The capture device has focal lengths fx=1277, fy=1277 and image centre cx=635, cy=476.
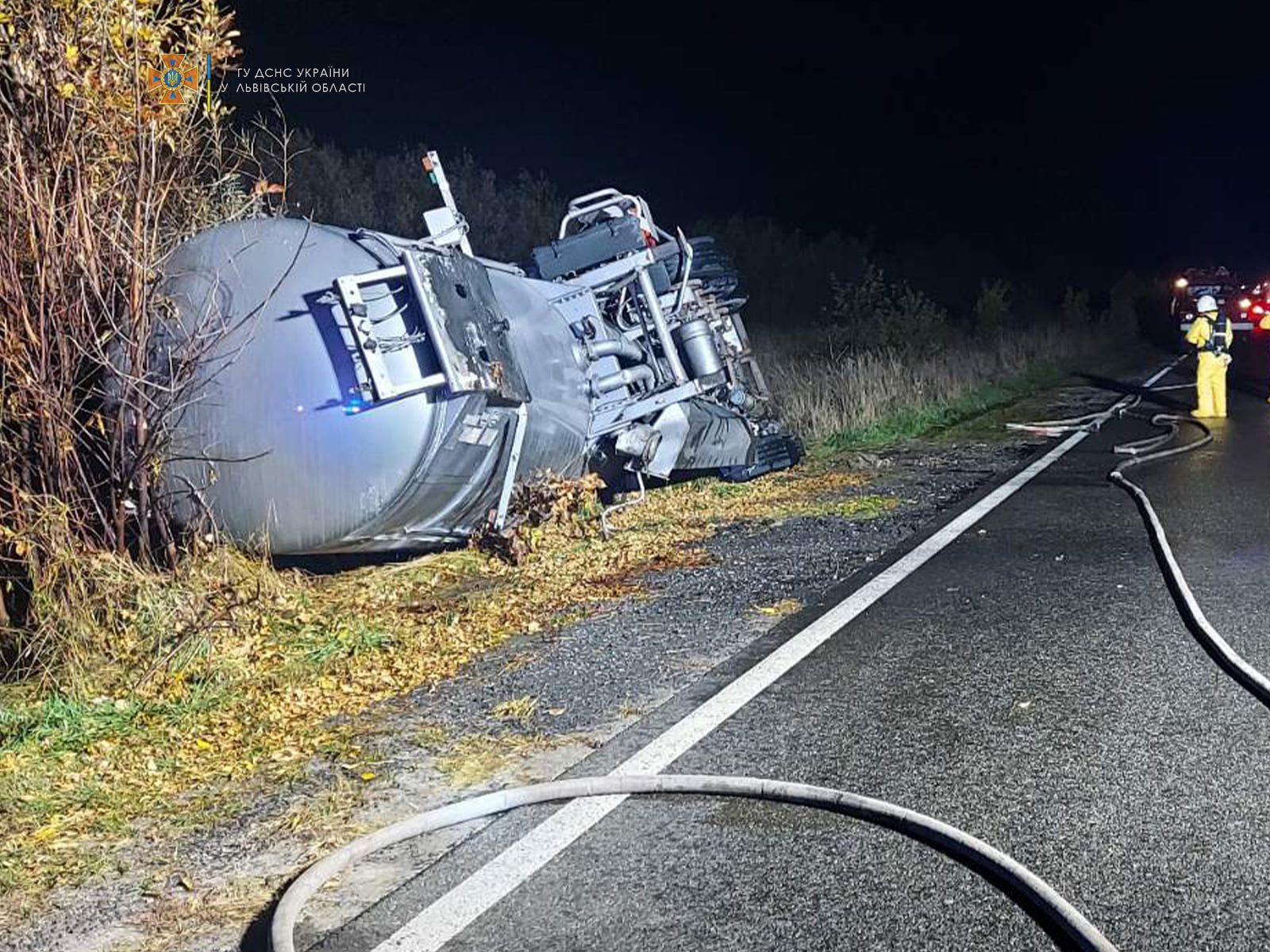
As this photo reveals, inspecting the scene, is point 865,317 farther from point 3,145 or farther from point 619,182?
point 3,145

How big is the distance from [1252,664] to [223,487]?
15.9 ft

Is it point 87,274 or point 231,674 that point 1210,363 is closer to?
point 231,674

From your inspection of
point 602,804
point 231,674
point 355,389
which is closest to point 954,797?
point 602,804

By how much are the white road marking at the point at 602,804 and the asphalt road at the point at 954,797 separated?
0.15 feet

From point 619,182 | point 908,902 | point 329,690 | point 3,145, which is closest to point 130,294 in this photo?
point 3,145

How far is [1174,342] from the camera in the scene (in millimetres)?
32375

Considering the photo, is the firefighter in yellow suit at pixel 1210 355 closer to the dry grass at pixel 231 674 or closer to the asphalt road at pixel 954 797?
the asphalt road at pixel 954 797

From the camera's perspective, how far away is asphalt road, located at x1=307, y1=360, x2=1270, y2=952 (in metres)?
Answer: 3.31

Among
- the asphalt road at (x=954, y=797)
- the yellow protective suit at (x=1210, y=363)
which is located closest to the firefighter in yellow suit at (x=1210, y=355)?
the yellow protective suit at (x=1210, y=363)

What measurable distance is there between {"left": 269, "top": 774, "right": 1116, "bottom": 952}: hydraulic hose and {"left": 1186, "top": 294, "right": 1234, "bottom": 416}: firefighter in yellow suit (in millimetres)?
12157

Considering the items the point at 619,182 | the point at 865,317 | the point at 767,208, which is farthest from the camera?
the point at 767,208

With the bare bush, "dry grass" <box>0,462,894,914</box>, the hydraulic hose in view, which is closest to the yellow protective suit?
"dry grass" <box>0,462,894,914</box>

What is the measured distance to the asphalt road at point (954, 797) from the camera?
10.9 feet

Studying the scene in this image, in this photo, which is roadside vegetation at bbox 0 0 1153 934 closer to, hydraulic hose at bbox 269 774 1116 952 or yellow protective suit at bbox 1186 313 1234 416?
hydraulic hose at bbox 269 774 1116 952
